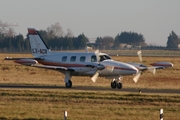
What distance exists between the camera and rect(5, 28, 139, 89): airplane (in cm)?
3638

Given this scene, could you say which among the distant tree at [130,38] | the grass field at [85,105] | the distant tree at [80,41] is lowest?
the grass field at [85,105]

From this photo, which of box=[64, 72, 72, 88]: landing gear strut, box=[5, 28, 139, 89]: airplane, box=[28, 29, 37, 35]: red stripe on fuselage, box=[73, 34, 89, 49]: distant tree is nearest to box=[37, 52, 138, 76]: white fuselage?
box=[5, 28, 139, 89]: airplane

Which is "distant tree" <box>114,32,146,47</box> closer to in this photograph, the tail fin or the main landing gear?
the tail fin

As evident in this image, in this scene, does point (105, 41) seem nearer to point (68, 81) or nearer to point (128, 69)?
point (68, 81)

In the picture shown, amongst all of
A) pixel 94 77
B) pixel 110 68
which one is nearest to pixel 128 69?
pixel 110 68

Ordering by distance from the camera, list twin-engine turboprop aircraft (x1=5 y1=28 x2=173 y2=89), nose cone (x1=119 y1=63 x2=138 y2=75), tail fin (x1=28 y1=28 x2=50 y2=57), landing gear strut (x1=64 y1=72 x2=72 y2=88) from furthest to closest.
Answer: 1. tail fin (x1=28 y1=28 x2=50 y2=57)
2. landing gear strut (x1=64 y1=72 x2=72 y2=88)
3. twin-engine turboprop aircraft (x1=5 y1=28 x2=173 y2=89)
4. nose cone (x1=119 y1=63 x2=138 y2=75)

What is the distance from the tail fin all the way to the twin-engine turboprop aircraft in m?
0.50

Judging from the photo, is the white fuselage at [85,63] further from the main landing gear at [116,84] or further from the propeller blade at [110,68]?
the main landing gear at [116,84]

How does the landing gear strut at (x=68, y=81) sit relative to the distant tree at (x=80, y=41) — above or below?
below

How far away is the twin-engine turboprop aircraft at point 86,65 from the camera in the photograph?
36.3 m

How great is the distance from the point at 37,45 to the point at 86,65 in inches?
218

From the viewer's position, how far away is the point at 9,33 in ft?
608

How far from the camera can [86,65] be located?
3728 centimetres

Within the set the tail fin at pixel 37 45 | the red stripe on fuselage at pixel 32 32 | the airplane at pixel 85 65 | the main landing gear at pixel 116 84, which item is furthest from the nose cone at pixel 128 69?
the red stripe on fuselage at pixel 32 32
